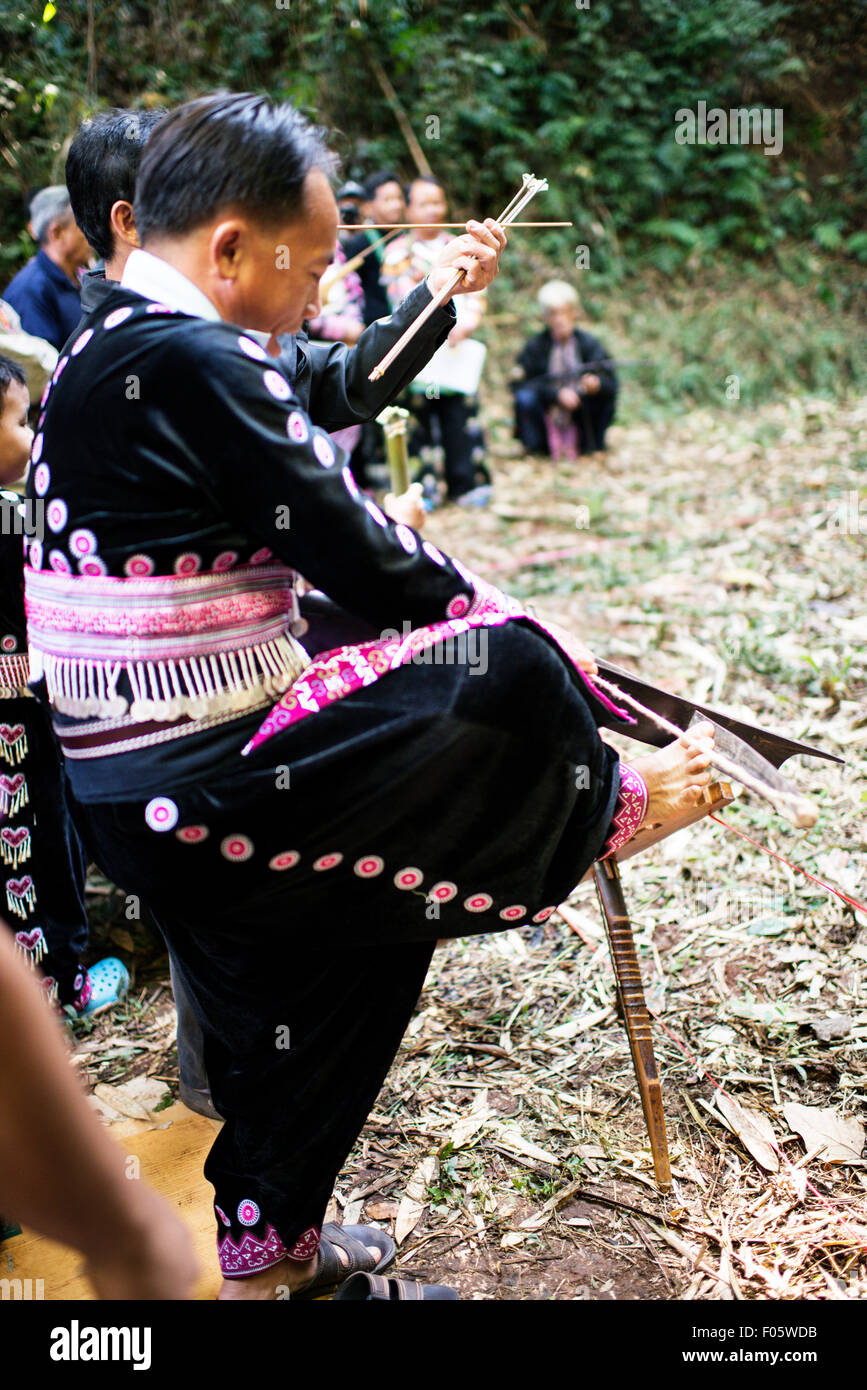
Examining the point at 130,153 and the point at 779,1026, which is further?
the point at 779,1026

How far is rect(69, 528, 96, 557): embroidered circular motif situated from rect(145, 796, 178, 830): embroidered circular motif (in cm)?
34

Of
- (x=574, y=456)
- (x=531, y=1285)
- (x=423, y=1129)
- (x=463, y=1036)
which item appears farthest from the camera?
(x=574, y=456)

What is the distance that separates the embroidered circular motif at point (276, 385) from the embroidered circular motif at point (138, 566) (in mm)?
272

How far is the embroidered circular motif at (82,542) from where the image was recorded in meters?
1.47

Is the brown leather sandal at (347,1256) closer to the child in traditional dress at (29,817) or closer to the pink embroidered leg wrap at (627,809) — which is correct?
the pink embroidered leg wrap at (627,809)

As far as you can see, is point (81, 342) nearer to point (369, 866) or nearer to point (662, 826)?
point (369, 866)

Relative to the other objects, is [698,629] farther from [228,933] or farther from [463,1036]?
[228,933]

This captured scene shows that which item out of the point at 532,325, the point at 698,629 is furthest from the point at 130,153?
the point at 532,325

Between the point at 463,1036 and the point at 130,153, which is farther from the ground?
the point at 130,153

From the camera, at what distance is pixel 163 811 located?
1484 millimetres

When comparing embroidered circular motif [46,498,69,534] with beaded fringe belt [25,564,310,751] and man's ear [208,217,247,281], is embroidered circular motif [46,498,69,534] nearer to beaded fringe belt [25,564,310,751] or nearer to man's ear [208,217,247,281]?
beaded fringe belt [25,564,310,751]

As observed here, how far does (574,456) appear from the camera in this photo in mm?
8383

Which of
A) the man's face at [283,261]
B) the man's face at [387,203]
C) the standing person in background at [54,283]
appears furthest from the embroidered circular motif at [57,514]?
the man's face at [387,203]

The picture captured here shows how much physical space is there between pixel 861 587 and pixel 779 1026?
2.92 metres
